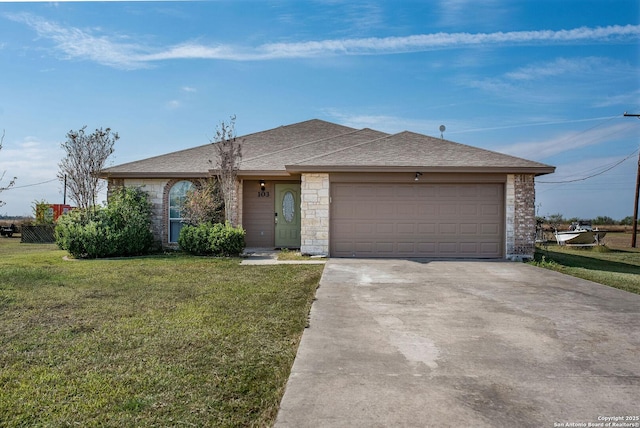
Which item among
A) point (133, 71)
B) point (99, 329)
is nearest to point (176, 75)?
point (133, 71)

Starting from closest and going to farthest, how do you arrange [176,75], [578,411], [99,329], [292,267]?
1. [578,411]
2. [99,329]
3. [292,267]
4. [176,75]

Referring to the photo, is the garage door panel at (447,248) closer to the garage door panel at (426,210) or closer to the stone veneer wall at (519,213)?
the garage door panel at (426,210)

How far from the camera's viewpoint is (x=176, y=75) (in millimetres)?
14180

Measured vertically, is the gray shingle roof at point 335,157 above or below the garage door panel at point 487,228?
above

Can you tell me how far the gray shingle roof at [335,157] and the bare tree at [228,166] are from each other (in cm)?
45

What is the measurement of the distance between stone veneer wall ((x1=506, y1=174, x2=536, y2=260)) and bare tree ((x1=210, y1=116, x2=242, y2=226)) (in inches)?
324

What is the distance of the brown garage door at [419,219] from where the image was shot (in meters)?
12.3

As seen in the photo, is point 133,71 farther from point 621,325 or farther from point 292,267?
point 621,325

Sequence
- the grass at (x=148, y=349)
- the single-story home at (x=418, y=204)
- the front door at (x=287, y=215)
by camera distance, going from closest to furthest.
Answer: the grass at (x=148, y=349)
the single-story home at (x=418, y=204)
the front door at (x=287, y=215)

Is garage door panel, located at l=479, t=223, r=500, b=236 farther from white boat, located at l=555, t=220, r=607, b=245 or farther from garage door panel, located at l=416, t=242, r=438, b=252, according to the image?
white boat, located at l=555, t=220, r=607, b=245

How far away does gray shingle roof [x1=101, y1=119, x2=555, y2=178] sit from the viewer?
1191 centimetres

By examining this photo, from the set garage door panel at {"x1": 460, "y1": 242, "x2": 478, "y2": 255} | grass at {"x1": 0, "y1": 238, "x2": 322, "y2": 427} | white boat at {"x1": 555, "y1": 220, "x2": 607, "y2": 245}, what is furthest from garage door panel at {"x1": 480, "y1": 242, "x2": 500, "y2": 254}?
white boat at {"x1": 555, "y1": 220, "x2": 607, "y2": 245}

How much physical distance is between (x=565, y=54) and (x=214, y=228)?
13385 mm
